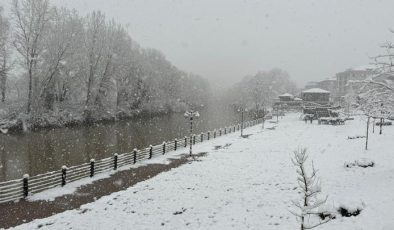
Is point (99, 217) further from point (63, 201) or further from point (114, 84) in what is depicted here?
point (114, 84)

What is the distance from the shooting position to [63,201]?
15.9 metres

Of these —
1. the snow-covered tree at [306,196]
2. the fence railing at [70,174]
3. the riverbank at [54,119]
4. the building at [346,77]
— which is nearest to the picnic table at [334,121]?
the fence railing at [70,174]

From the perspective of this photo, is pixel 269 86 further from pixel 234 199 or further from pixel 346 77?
pixel 234 199

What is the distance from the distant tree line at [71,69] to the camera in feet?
166

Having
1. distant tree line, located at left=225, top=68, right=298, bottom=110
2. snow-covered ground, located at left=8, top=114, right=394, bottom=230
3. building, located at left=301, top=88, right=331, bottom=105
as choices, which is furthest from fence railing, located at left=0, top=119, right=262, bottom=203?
distant tree line, located at left=225, top=68, right=298, bottom=110

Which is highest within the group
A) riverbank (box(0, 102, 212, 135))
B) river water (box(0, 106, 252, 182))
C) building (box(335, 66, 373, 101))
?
building (box(335, 66, 373, 101))

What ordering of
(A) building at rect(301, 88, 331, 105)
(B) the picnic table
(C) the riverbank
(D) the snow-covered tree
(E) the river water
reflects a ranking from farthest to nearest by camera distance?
1. (A) building at rect(301, 88, 331, 105)
2. (B) the picnic table
3. (C) the riverbank
4. (E) the river water
5. (D) the snow-covered tree

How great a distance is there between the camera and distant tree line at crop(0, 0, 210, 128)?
50531 mm

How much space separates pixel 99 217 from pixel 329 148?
21.8 m

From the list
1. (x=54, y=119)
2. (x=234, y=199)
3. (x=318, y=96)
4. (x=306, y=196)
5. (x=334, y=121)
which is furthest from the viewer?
(x=318, y=96)

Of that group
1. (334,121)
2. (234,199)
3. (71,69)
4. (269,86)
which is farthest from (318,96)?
(269,86)

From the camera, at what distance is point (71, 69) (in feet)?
205

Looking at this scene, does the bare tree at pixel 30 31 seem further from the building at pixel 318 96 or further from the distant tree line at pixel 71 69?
the building at pixel 318 96

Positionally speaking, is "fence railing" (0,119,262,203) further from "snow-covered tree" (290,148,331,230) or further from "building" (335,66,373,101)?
"building" (335,66,373,101)
